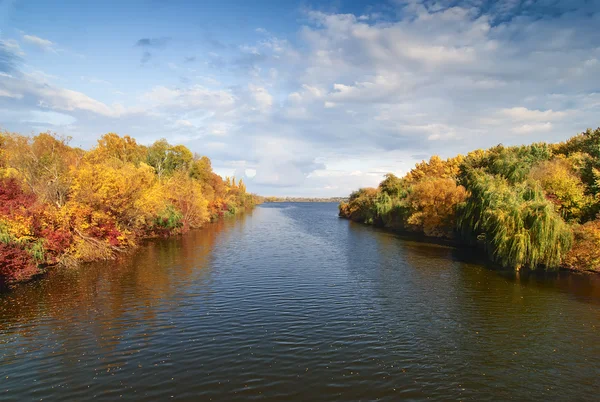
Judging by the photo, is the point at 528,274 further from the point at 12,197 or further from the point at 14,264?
the point at 12,197

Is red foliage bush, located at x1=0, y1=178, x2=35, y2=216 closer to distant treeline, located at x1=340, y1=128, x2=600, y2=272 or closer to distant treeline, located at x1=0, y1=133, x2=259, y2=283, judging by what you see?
distant treeline, located at x1=0, y1=133, x2=259, y2=283

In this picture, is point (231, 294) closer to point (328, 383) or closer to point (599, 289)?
point (328, 383)

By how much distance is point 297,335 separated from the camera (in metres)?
16.4

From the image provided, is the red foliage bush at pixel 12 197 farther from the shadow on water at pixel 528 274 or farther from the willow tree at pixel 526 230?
the willow tree at pixel 526 230

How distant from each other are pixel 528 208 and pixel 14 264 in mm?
42242

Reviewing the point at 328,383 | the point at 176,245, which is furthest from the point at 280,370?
the point at 176,245

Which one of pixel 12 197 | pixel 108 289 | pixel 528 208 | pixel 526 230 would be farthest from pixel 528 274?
pixel 12 197

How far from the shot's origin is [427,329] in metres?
17.5

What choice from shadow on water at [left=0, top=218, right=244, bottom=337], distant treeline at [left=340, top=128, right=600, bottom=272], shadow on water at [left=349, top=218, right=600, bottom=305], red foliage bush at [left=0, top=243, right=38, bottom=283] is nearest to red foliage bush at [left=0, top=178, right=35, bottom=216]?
red foliage bush at [left=0, top=243, right=38, bottom=283]

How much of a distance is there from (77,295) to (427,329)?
74.5ft

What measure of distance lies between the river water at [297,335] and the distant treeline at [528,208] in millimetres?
2572

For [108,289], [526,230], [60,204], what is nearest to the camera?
[108,289]

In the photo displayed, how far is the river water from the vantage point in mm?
12148

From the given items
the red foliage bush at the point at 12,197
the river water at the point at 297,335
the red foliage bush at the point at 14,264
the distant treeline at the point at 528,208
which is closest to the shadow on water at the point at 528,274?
the river water at the point at 297,335
